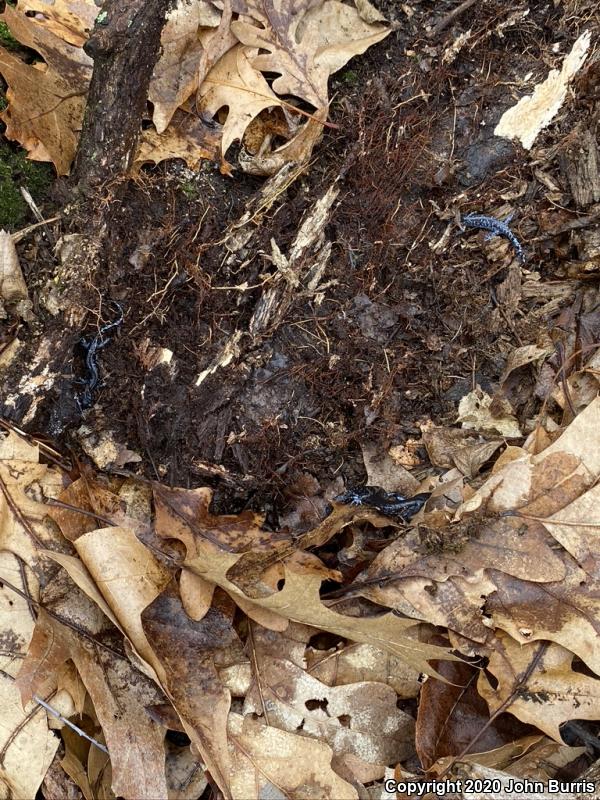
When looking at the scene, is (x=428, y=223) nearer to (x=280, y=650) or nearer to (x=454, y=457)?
(x=454, y=457)

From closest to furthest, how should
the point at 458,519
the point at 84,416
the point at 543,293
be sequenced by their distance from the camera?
the point at 458,519, the point at 84,416, the point at 543,293

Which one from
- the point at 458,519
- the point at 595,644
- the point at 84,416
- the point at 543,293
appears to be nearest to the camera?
the point at 595,644

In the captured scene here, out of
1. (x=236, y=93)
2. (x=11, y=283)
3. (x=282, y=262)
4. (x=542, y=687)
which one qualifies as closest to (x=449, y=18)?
(x=236, y=93)

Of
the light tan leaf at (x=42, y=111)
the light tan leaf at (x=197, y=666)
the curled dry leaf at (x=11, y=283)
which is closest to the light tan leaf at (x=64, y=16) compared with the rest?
the light tan leaf at (x=42, y=111)

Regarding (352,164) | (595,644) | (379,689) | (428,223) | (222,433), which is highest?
(352,164)

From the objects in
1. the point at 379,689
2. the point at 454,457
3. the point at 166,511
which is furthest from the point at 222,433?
the point at 379,689

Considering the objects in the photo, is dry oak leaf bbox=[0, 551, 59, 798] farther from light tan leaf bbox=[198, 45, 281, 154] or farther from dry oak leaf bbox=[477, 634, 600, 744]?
light tan leaf bbox=[198, 45, 281, 154]

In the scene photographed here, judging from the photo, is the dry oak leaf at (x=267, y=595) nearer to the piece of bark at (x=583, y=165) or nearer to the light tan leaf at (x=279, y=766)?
the light tan leaf at (x=279, y=766)
